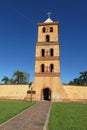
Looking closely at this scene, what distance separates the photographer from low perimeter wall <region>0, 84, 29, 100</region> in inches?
1340

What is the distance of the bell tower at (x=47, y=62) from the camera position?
1302 inches

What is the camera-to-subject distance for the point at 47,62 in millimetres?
34688

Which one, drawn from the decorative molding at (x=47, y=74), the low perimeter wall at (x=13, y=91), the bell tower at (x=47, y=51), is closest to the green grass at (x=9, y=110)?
the low perimeter wall at (x=13, y=91)

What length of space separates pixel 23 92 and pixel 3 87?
13.3ft

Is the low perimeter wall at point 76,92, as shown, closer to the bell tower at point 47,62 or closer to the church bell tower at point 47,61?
the bell tower at point 47,62

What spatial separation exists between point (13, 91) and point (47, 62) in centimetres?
836

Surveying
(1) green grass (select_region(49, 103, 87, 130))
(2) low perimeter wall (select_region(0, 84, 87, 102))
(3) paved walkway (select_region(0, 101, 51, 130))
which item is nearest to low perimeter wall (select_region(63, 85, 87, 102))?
(2) low perimeter wall (select_region(0, 84, 87, 102))

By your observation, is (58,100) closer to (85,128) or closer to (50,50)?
(50,50)

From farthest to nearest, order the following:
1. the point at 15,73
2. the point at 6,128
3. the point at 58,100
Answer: the point at 15,73 < the point at 58,100 < the point at 6,128

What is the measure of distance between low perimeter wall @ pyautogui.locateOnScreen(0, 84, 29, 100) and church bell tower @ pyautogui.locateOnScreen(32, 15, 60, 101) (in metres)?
2.13

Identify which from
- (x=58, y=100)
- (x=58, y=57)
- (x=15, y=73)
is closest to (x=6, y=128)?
(x=58, y=100)

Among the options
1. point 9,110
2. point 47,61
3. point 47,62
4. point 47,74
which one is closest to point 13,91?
point 47,74

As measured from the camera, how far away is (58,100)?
32219 millimetres

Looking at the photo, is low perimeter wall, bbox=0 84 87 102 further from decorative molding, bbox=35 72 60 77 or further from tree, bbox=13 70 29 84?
tree, bbox=13 70 29 84
